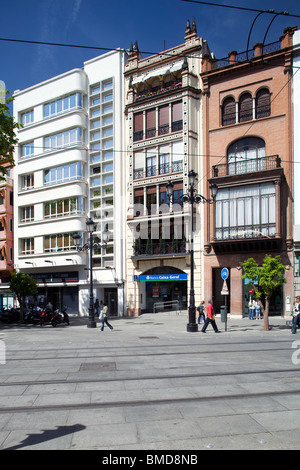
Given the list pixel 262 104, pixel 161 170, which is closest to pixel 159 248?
pixel 161 170

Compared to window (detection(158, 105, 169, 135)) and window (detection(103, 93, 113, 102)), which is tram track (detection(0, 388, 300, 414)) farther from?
window (detection(103, 93, 113, 102))

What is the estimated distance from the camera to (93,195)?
113 feet

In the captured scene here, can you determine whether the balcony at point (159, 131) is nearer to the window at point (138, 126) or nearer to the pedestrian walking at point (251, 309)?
the window at point (138, 126)

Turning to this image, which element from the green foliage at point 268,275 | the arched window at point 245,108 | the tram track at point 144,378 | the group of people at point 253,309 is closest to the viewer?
the tram track at point 144,378

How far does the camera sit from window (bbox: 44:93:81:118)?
34406 millimetres

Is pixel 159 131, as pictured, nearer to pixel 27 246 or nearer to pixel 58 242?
pixel 58 242

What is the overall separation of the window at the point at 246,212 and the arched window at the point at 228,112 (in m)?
5.31

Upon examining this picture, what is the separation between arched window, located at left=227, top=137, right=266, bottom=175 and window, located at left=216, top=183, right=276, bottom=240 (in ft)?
4.37

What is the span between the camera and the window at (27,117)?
38.2 metres

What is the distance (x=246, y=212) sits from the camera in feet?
83.6

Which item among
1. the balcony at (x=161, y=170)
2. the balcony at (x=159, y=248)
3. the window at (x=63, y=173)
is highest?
the window at (x=63, y=173)

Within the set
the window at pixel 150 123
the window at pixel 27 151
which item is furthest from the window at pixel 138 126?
the window at pixel 27 151
